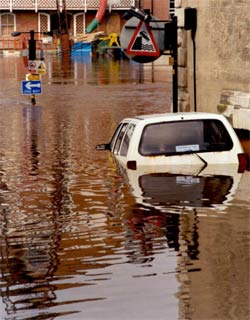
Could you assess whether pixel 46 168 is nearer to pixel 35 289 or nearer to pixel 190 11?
pixel 190 11

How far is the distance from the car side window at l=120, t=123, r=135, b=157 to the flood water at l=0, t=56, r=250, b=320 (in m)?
0.43

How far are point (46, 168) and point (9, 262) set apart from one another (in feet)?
30.5

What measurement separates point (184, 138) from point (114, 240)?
14.6ft

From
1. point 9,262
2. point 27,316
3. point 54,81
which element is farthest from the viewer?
point 54,81

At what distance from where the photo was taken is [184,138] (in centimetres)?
1588

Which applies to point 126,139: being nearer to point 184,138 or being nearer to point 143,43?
point 184,138

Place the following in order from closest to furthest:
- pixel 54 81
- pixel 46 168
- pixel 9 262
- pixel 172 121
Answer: pixel 9 262 → pixel 172 121 → pixel 46 168 → pixel 54 81

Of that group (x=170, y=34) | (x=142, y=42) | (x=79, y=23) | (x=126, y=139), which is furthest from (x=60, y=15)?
(x=126, y=139)

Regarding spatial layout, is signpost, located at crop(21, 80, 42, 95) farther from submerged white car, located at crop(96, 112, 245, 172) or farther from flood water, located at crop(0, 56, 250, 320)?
submerged white car, located at crop(96, 112, 245, 172)

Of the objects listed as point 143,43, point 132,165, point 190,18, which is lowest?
point 132,165

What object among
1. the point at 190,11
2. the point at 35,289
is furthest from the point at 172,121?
the point at 190,11

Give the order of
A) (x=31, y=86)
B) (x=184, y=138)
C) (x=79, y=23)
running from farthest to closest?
1. (x=79, y=23)
2. (x=31, y=86)
3. (x=184, y=138)

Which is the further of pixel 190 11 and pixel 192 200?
pixel 190 11

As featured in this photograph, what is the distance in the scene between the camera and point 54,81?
52.7 meters
